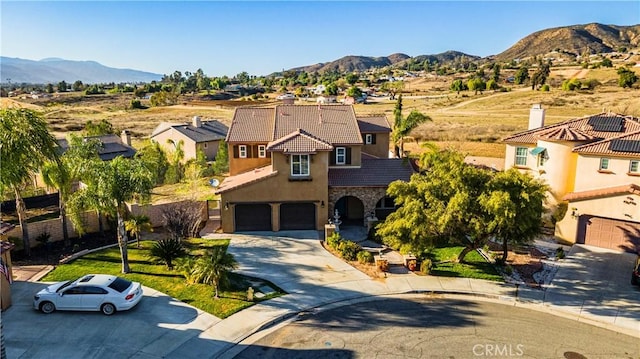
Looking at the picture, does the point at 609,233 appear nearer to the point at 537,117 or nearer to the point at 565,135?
the point at 565,135

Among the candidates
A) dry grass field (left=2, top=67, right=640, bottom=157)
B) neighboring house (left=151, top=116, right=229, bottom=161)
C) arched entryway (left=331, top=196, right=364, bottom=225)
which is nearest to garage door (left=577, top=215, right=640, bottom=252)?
arched entryway (left=331, top=196, right=364, bottom=225)

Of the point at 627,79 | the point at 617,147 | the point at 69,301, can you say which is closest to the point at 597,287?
the point at 617,147

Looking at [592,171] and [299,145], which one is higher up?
[299,145]

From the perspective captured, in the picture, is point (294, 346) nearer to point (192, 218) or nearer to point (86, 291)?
point (86, 291)

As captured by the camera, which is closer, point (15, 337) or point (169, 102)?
point (15, 337)

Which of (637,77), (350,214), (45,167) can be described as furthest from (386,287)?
(637,77)

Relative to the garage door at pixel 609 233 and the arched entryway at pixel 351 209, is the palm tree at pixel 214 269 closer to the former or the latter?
the arched entryway at pixel 351 209

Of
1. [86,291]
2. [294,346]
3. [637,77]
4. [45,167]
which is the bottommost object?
[294,346]

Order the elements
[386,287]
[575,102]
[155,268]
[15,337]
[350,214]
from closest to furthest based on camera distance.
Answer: [15,337]
[386,287]
[155,268]
[350,214]
[575,102]
